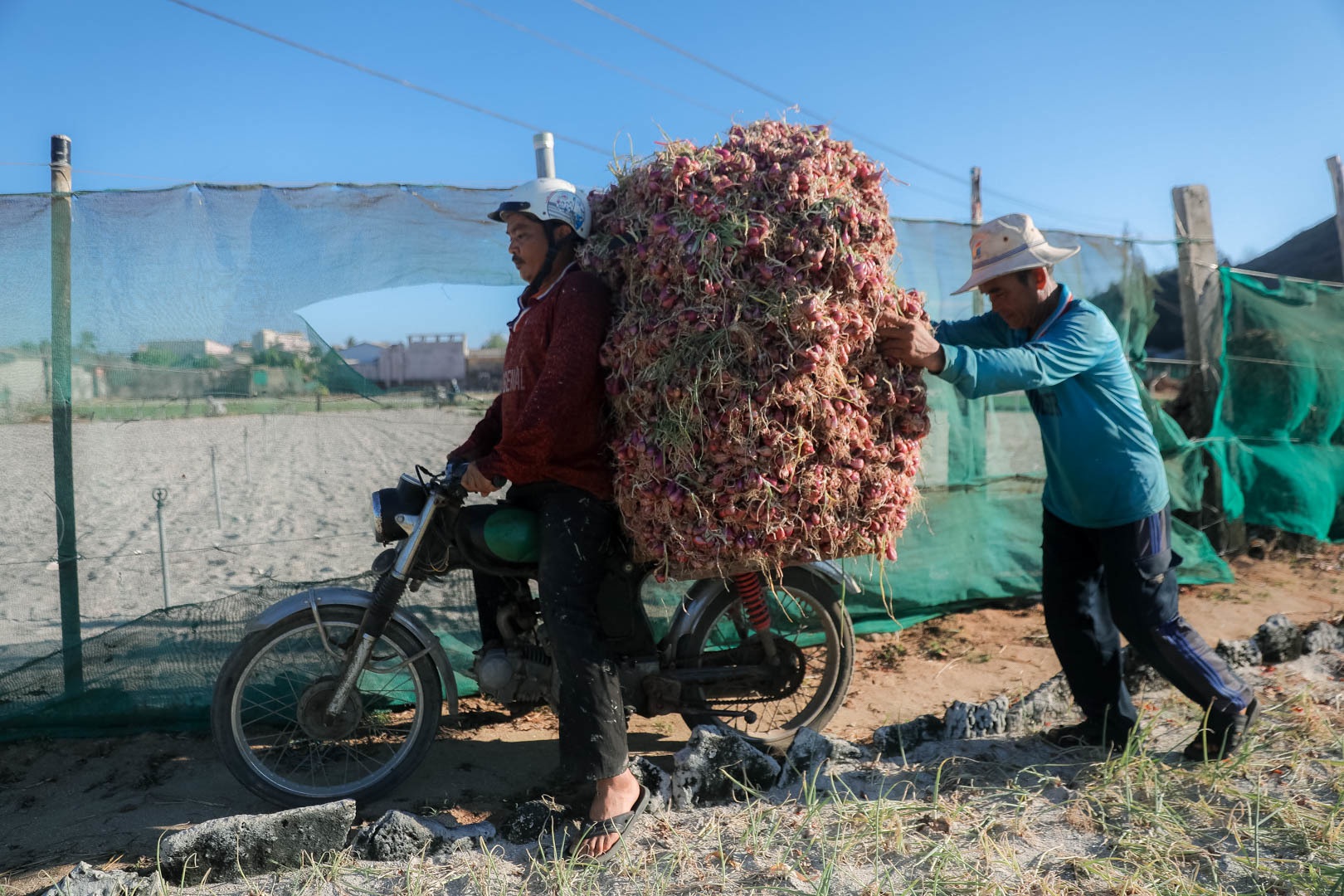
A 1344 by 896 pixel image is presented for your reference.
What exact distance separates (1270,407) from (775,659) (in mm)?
4903

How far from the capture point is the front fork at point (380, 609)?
10.3ft

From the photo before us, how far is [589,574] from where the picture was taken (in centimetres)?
306

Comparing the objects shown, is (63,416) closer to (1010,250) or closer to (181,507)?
(181,507)

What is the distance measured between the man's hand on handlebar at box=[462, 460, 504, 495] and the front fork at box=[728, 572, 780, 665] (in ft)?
3.33

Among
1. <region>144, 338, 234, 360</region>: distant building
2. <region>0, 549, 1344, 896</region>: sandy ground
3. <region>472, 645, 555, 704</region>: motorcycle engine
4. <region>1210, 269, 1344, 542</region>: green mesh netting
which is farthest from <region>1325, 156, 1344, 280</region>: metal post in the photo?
<region>144, 338, 234, 360</region>: distant building

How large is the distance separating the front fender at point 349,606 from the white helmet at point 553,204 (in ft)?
4.80

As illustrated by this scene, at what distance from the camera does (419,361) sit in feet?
13.8

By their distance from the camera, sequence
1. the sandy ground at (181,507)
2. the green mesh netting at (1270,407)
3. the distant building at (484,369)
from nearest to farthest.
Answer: the sandy ground at (181,507) < the distant building at (484,369) < the green mesh netting at (1270,407)

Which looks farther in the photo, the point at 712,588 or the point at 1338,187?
the point at 1338,187

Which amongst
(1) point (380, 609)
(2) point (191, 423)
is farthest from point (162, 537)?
(1) point (380, 609)

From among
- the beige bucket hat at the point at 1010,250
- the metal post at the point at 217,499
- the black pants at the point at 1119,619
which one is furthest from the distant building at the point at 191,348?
the black pants at the point at 1119,619

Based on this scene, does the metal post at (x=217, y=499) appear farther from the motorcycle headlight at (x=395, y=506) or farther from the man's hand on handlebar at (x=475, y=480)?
the man's hand on handlebar at (x=475, y=480)

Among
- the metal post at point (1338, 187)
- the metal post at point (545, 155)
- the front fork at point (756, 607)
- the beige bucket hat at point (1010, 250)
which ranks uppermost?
the metal post at point (1338, 187)

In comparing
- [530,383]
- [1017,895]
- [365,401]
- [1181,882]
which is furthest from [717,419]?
[365,401]
